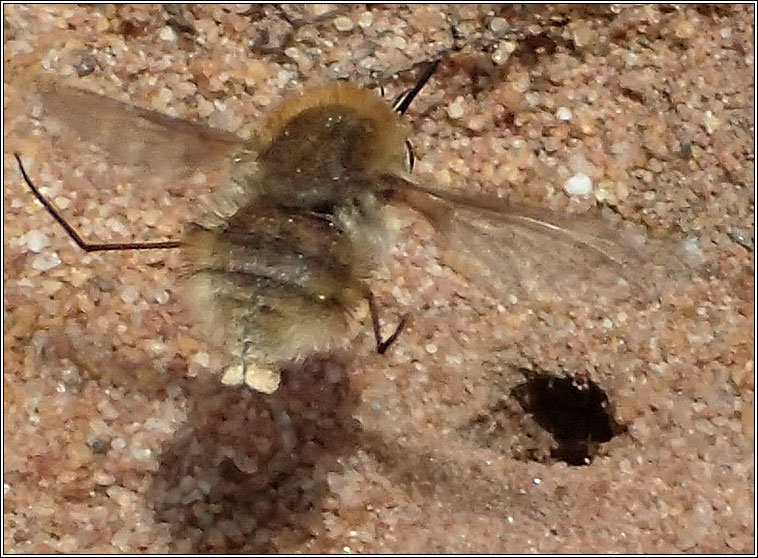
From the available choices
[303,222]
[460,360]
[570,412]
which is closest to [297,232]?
[303,222]

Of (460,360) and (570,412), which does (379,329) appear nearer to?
(460,360)

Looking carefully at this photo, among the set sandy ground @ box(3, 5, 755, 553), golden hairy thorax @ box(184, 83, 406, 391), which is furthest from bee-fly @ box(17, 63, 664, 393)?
sandy ground @ box(3, 5, 755, 553)

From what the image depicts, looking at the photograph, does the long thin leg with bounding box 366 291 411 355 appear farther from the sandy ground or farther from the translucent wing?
the translucent wing

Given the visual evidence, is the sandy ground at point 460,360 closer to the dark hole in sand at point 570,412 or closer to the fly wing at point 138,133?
the dark hole in sand at point 570,412

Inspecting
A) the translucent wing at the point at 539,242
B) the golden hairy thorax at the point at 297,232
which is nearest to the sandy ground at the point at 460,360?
the translucent wing at the point at 539,242

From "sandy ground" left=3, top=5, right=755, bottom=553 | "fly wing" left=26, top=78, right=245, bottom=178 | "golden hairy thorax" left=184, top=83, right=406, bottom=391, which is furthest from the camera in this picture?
"sandy ground" left=3, top=5, right=755, bottom=553

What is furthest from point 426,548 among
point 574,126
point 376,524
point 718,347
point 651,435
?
point 574,126
